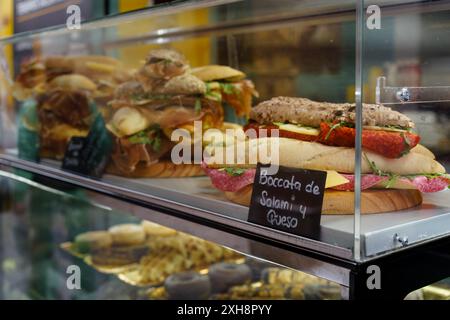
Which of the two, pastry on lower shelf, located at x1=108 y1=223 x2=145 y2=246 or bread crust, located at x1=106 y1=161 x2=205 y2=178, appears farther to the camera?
pastry on lower shelf, located at x1=108 y1=223 x2=145 y2=246

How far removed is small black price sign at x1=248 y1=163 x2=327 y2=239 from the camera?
0.93m

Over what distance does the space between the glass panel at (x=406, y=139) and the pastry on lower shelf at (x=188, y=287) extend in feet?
3.69

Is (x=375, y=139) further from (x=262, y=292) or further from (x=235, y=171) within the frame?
(x=262, y=292)

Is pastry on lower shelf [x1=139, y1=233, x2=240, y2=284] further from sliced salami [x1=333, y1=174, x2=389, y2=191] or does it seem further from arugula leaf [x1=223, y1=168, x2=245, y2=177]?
sliced salami [x1=333, y1=174, x2=389, y2=191]

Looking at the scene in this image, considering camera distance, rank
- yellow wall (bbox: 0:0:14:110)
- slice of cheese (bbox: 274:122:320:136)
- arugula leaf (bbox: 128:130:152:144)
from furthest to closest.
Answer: yellow wall (bbox: 0:0:14:110)
arugula leaf (bbox: 128:130:152:144)
slice of cheese (bbox: 274:122:320:136)

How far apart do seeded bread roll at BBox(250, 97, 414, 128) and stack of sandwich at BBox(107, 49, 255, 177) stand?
14.9 inches

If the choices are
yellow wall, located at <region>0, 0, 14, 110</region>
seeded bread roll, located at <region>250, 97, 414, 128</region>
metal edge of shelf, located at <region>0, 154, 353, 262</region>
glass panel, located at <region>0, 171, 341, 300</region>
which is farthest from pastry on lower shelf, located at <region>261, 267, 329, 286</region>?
yellow wall, located at <region>0, 0, 14, 110</region>

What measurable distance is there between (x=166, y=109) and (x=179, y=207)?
1.50 ft

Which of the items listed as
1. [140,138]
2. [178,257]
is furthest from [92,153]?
[178,257]

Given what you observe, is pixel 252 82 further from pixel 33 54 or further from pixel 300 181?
pixel 33 54

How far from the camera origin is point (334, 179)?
1.00 m

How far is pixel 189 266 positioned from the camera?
226 cm

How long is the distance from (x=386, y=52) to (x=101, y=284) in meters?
1.62
